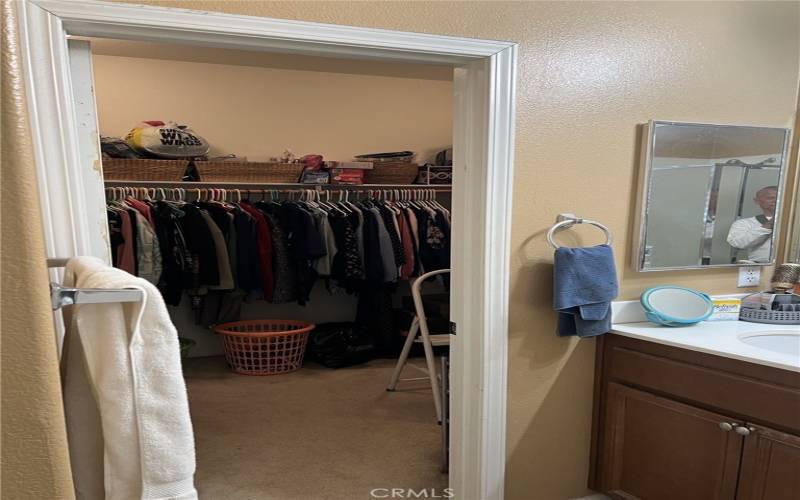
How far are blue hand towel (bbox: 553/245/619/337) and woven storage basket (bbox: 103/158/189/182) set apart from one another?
2.87m

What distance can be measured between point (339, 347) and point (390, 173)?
60.0 inches

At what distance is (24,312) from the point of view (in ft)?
1.72

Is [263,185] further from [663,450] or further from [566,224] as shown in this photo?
[663,450]

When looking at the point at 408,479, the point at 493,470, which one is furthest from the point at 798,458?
the point at 408,479

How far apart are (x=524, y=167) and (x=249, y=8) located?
1.01 m

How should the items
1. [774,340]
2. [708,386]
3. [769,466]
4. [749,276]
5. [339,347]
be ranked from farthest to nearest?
[339,347], [749,276], [774,340], [708,386], [769,466]

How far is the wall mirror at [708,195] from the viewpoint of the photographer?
1859mm

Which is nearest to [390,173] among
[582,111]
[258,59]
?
[258,59]

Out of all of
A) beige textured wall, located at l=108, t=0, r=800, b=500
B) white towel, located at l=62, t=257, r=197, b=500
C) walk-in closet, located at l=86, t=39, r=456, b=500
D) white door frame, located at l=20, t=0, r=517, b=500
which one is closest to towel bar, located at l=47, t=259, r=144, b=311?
white towel, located at l=62, t=257, r=197, b=500

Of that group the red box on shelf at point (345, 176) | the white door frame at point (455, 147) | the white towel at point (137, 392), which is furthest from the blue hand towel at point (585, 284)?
the red box on shelf at point (345, 176)

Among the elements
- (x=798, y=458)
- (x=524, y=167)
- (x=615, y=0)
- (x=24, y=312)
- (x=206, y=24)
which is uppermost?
(x=615, y=0)

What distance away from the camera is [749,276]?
7.02 ft

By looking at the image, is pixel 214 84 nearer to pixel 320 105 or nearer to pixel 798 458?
pixel 320 105

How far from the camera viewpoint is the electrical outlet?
83.7 inches
